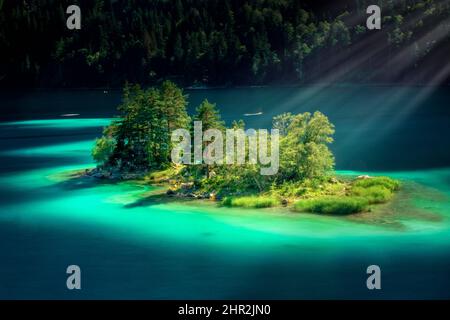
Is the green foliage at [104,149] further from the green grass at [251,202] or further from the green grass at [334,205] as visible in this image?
the green grass at [334,205]

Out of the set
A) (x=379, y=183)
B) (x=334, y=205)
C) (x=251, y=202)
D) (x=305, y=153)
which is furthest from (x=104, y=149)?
(x=379, y=183)

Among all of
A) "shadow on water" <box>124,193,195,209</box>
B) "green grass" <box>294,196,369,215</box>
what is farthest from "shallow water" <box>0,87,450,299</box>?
"green grass" <box>294,196,369,215</box>

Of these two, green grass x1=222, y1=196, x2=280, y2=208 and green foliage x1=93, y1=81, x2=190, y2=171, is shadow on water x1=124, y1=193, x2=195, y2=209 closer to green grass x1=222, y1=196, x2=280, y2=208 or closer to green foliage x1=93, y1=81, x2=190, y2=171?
green grass x1=222, y1=196, x2=280, y2=208

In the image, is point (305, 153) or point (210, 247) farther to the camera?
point (305, 153)

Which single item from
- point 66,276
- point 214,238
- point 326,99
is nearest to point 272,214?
point 214,238

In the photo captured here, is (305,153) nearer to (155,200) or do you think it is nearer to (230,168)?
(230,168)

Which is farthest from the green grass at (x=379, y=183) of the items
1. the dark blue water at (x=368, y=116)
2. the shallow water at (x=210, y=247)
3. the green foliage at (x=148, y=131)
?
the green foliage at (x=148, y=131)
